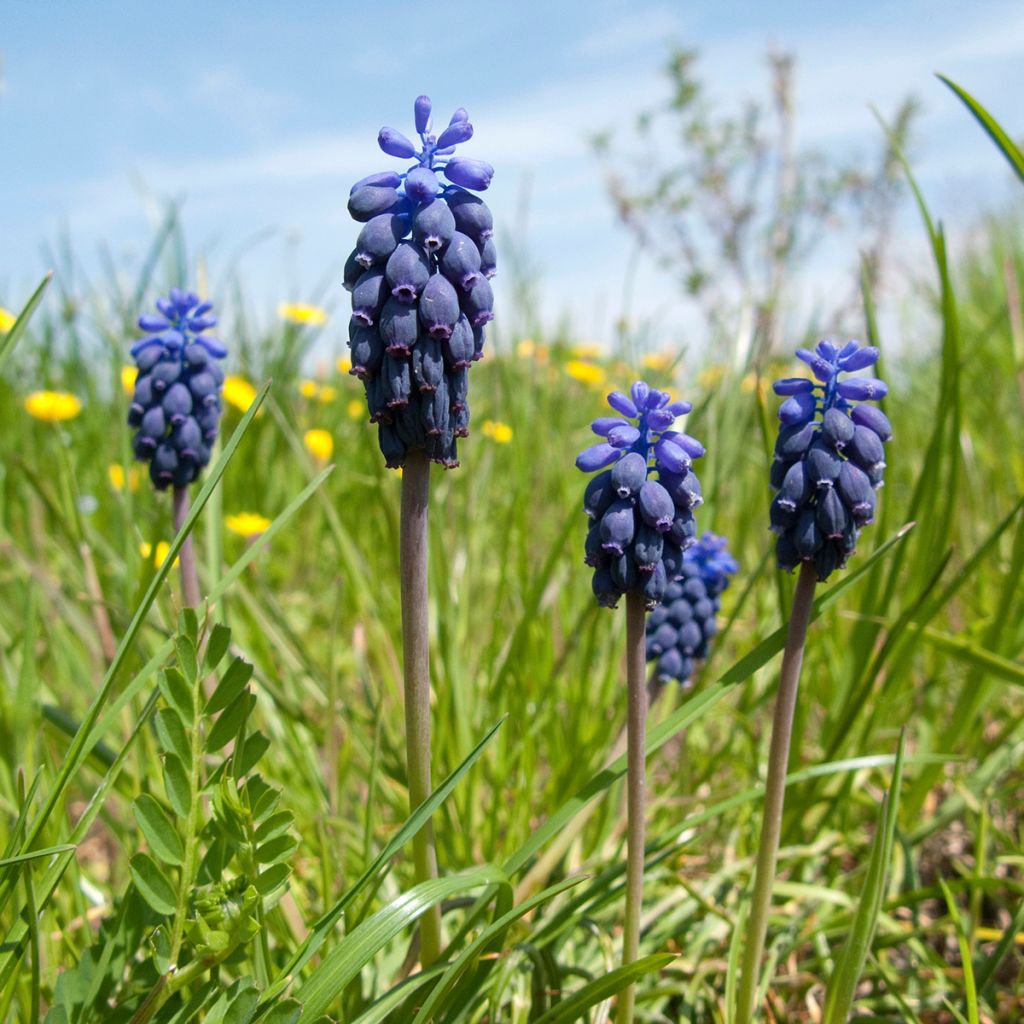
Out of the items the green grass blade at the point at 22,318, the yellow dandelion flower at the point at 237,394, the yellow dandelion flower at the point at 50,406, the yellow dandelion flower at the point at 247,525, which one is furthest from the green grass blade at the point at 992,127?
the yellow dandelion flower at the point at 50,406

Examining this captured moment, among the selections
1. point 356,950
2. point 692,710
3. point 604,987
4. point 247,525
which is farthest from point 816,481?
point 247,525

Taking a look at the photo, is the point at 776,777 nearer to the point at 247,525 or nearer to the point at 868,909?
the point at 868,909

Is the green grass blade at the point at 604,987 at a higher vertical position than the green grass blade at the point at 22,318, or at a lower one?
lower

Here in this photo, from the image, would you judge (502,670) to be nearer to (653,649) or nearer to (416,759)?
(653,649)

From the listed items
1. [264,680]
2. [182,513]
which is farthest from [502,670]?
[182,513]

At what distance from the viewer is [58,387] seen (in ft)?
22.0

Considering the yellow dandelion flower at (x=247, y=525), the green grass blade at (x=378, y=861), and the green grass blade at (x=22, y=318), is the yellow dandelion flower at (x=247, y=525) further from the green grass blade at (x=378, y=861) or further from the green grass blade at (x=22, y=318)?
the green grass blade at (x=378, y=861)

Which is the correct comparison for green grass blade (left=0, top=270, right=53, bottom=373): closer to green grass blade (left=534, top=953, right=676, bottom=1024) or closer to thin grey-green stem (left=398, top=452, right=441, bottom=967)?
thin grey-green stem (left=398, top=452, right=441, bottom=967)

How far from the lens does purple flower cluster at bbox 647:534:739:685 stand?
267cm

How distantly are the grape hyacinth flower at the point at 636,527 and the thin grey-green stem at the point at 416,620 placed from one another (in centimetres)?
29

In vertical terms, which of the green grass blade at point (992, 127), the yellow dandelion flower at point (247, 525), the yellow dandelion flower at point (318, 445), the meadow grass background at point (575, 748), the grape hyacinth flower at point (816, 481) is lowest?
the meadow grass background at point (575, 748)

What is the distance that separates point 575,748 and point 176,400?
1464 millimetres

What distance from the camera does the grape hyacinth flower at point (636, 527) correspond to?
6.01ft

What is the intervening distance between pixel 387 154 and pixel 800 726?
1841 mm
